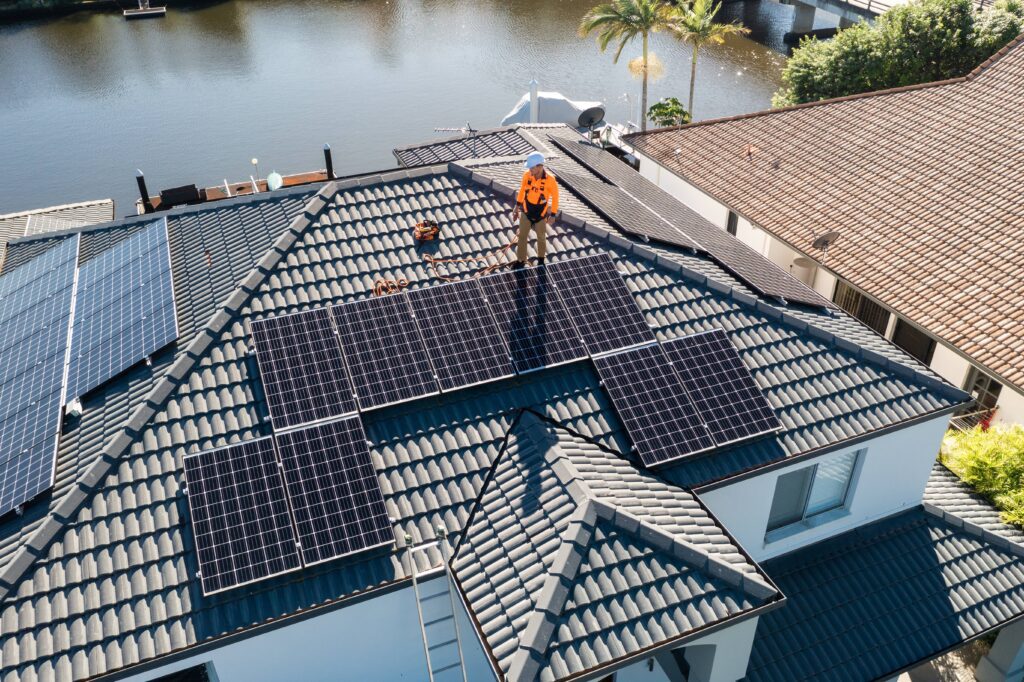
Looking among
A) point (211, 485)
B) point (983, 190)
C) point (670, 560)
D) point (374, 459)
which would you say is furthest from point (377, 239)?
point (983, 190)

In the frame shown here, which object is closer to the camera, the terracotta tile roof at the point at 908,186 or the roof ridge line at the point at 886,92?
the terracotta tile roof at the point at 908,186

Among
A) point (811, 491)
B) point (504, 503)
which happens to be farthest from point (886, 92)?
point (504, 503)

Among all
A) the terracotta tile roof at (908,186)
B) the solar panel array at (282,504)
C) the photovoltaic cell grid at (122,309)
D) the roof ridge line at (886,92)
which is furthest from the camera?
the roof ridge line at (886,92)

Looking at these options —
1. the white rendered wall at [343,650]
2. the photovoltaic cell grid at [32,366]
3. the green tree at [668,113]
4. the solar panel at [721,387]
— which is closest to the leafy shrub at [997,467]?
the solar panel at [721,387]

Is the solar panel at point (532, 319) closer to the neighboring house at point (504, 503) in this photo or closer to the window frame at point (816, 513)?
the neighboring house at point (504, 503)

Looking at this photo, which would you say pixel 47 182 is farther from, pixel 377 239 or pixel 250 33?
pixel 377 239
